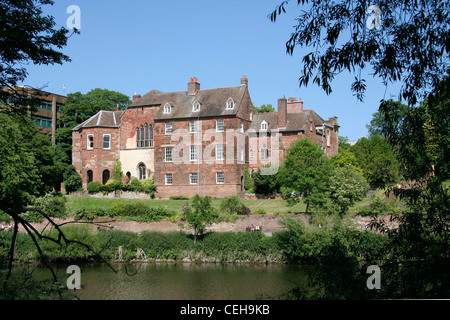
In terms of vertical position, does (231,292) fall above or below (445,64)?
below

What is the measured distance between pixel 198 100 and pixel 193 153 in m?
5.49

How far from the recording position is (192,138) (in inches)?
1914

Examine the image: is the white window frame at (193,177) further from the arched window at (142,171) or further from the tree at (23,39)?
the tree at (23,39)

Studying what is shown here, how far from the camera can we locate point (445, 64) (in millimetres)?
8656

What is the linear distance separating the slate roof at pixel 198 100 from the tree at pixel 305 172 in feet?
35.2

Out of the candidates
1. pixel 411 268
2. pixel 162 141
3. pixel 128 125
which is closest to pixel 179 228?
pixel 162 141

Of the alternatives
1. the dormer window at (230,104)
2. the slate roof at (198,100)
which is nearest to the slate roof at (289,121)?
the dormer window at (230,104)

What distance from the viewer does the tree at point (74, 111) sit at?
58.4 meters

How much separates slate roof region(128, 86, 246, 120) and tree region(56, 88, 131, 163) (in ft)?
27.0

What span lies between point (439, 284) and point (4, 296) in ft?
23.5

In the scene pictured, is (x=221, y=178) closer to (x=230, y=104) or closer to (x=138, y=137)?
(x=230, y=104)

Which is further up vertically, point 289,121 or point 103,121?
point 103,121

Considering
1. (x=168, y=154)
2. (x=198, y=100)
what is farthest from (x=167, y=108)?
(x=168, y=154)
